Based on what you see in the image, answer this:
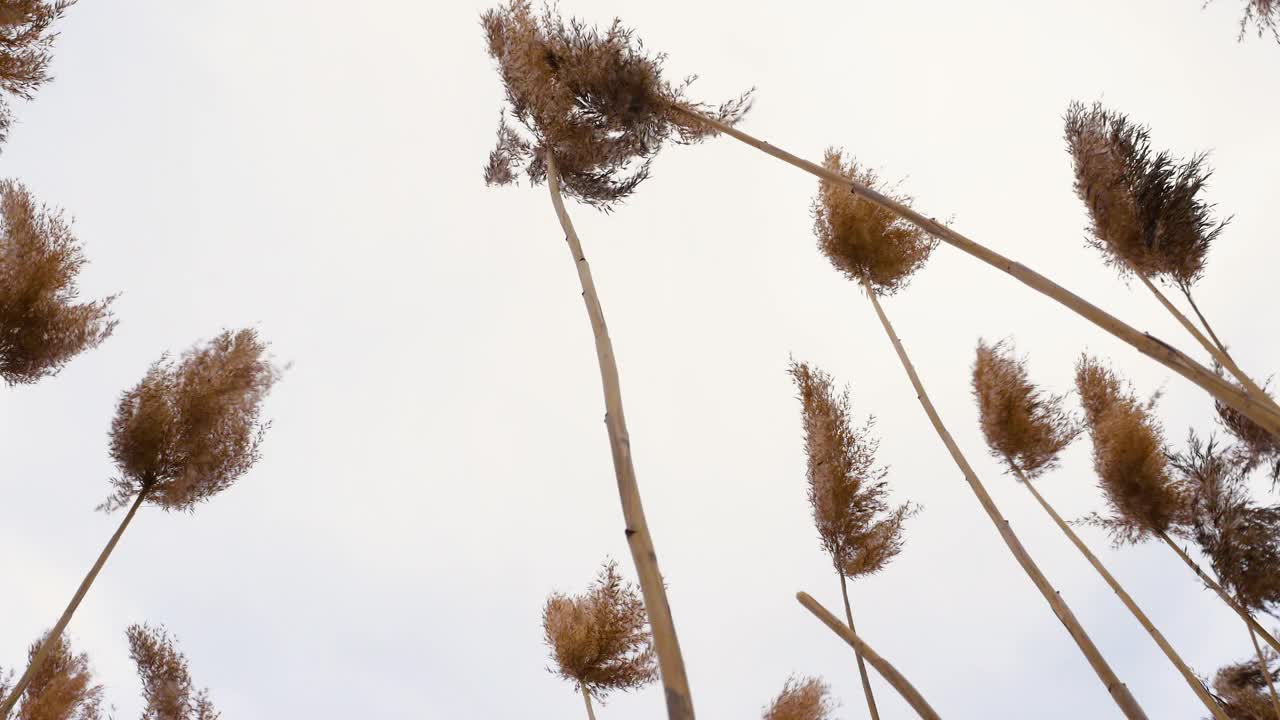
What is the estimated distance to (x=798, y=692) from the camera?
236 inches

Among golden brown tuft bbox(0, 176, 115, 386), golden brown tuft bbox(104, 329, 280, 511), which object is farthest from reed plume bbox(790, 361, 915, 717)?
golden brown tuft bbox(0, 176, 115, 386)

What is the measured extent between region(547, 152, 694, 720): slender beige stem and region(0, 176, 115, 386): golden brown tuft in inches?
147

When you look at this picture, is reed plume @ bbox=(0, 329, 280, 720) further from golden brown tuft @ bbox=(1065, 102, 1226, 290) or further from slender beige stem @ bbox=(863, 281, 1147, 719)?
golden brown tuft @ bbox=(1065, 102, 1226, 290)

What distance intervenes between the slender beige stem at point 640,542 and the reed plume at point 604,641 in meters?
4.14

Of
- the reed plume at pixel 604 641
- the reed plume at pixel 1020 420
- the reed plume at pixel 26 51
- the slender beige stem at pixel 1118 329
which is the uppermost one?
the reed plume at pixel 26 51

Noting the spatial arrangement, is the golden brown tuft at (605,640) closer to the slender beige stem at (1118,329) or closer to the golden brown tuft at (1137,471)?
the golden brown tuft at (1137,471)

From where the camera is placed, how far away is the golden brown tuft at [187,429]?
12.3ft

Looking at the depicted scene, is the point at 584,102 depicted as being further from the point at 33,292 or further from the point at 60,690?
the point at 60,690

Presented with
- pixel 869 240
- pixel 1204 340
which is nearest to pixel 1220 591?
pixel 1204 340

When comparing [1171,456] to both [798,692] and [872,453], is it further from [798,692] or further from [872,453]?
[798,692]

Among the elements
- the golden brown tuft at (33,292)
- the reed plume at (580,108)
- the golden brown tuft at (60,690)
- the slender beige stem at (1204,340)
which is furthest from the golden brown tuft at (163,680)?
the slender beige stem at (1204,340)

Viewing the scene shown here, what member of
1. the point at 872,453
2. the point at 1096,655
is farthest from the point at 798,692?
the point at 1096,655

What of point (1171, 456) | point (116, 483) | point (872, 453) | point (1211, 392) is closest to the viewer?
point (1211, 392)

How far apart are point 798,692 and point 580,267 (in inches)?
203
